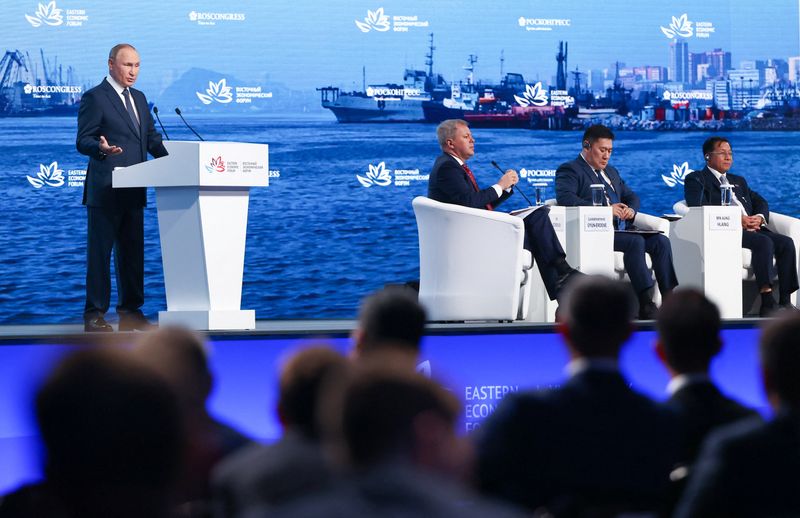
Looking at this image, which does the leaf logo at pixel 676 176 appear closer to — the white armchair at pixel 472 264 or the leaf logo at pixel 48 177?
the white armchair at pixel 472 264

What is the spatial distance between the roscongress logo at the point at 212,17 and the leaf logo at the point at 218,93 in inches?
15.2

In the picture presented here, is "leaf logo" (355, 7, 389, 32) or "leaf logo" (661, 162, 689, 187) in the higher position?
"leaf logo" (355, 7, 389, 32)

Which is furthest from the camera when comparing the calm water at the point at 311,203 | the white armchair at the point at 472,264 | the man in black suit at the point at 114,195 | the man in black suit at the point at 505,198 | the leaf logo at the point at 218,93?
the leaf logo at the point at 218,93

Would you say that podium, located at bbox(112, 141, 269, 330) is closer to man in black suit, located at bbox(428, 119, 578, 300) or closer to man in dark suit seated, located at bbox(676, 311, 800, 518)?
man in black suit, located at bbox(428, 119, 578, 300)

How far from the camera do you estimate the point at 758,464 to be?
1837 millimetres

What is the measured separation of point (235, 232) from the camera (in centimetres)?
487

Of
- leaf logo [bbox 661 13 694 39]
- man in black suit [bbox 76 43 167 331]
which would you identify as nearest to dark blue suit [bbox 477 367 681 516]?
man in black suit [bbox 76 43 167 331]

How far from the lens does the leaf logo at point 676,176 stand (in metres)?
8.01

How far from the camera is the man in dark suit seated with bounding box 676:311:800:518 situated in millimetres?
1837

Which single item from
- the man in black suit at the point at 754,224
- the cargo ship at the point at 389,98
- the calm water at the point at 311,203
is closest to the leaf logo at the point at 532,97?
the calm water at the point at 311,203

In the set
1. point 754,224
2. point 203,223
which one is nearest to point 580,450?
point 203,223

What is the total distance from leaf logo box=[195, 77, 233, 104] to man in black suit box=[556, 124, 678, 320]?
247cm

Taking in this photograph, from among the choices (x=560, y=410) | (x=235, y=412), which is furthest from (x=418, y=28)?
(x=560, y=410)

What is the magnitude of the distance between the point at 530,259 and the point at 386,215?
1.81 meters
